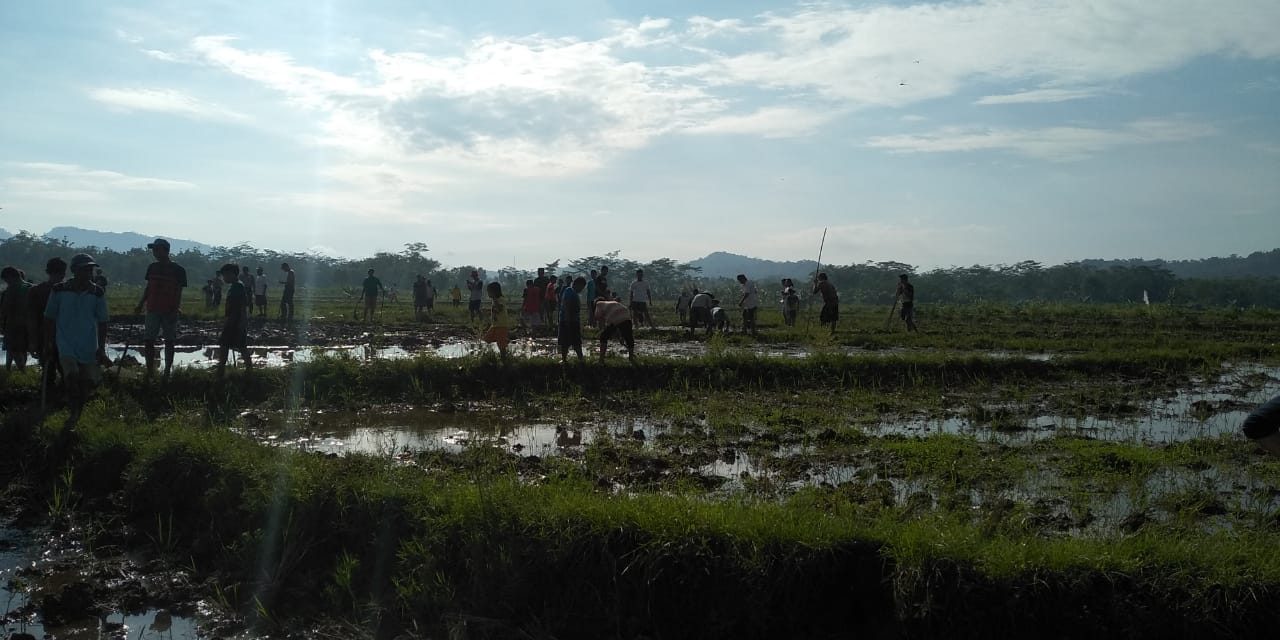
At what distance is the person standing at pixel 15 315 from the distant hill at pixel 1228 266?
110949mm

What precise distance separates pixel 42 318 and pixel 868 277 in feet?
229

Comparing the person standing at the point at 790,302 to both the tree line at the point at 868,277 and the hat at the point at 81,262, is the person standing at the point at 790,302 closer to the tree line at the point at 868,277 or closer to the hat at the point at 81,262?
the hat at the point at 81,262

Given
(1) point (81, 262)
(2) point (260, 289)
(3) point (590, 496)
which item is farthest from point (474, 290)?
(3) point (590, 496)

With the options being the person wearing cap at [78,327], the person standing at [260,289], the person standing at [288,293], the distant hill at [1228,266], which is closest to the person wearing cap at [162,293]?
the person wearing cap at [78,327]

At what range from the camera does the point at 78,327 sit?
334 inches

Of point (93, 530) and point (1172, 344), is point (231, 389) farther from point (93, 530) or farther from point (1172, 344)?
point (1172, 344)

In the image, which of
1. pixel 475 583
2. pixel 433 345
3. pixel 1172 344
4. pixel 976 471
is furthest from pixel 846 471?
pixel 1172 344

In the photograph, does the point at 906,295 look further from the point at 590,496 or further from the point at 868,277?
the point at 868,277

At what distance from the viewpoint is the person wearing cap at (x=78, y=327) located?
841 centimetres

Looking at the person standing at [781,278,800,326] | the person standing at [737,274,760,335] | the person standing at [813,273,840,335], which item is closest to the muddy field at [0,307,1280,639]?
the person standing at [813,273,840,335]

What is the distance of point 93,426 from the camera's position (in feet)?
25.1

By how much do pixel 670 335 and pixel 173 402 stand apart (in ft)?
39.1

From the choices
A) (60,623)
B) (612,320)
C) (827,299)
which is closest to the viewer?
(60,623)

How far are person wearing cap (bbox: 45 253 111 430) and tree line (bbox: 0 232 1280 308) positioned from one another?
42869 millimetres
